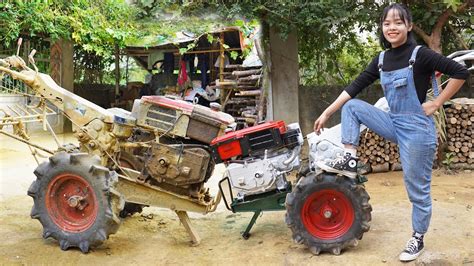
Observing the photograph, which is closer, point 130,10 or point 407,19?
point 407,19

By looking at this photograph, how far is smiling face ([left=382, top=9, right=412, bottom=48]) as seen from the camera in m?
3.15

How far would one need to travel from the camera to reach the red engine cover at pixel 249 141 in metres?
4.02

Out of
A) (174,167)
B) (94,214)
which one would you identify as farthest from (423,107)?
(94,214)

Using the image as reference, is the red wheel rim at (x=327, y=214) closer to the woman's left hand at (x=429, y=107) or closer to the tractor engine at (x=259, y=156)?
the tractor engine at (x=259, y=156)

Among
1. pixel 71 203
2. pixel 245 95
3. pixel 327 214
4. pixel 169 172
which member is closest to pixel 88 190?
pixel 71 203

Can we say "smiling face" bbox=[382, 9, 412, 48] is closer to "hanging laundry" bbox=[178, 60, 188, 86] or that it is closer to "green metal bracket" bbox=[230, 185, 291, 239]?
"green metal bracket" bbox=[230, 185, 291, 239]

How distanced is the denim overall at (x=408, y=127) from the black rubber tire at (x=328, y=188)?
1.28ft

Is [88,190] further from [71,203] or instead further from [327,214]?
[327,214]

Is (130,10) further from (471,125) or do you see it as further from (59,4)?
(471,125)

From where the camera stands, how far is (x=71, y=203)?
3.99 metres

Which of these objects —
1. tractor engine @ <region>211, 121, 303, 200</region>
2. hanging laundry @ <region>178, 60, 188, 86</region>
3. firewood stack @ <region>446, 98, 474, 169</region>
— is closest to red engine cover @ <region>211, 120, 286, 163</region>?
tractor engine @ <region>211, 121, 303, 200</region>

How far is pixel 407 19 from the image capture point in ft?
10.4

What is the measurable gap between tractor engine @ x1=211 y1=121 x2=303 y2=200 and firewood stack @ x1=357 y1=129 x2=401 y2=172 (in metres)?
3.33

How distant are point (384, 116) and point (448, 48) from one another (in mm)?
4945
